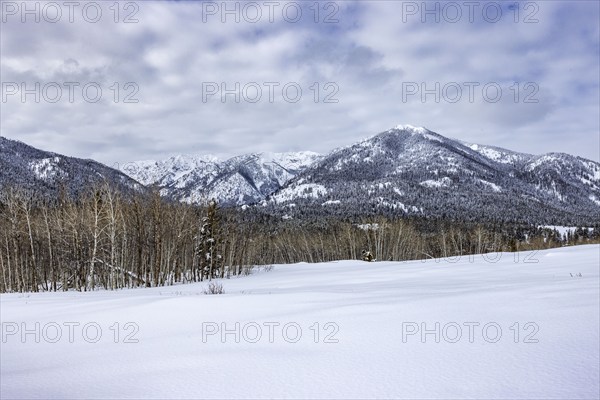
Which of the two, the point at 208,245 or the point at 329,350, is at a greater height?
the point at 329,350

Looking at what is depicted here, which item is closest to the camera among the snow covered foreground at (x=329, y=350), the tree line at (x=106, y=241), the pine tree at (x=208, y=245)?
the snow covered foreground at (x=329, y=350)

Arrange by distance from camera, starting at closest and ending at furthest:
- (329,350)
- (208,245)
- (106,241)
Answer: (329,350) < (106,241) < (208,245)

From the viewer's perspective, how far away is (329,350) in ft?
17.9

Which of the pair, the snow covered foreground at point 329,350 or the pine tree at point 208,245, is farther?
the pine tree at point 208,245

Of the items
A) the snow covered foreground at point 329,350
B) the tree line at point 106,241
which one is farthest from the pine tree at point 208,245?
the snow covered foreground at point 329,350

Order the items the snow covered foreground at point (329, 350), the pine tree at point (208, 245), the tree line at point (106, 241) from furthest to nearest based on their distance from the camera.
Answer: the pine tree at point (208, 245) < the tree line at point (106, 241) < the snow covered foreground at point (329, 350)

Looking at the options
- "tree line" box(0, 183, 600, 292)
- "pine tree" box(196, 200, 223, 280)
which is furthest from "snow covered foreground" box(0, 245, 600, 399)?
"pine tree" box(196, 200, 223, 280)

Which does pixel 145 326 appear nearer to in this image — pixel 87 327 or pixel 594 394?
pixel 87 327

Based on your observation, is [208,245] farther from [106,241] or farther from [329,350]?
[329,350]

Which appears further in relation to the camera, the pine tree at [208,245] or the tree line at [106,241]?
the pine tree at [208,245]

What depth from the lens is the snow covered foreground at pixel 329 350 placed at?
419cm

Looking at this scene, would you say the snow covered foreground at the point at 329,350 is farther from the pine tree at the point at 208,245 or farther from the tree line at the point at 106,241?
the pine tree at the point at 208,245

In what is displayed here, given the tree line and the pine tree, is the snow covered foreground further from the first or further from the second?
the pine tree

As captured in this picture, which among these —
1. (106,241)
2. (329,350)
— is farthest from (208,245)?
(329,350)
